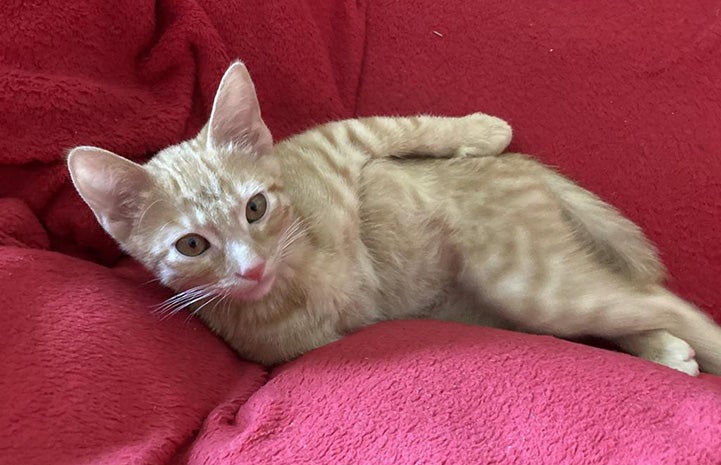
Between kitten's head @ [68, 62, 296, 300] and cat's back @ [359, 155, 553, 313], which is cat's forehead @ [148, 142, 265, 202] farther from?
cat's back @ [359, 155, 553, 313]

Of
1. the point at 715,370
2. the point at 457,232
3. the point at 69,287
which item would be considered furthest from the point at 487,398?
the point at 69,287

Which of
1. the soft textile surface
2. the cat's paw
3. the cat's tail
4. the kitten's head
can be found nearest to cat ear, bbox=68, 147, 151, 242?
the kitten's head

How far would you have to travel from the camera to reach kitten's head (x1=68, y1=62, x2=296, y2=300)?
111 centimetres

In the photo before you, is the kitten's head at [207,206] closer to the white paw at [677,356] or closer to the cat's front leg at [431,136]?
the cat's front leg at [431,136]

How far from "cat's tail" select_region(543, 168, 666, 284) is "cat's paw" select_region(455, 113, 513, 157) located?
118 millimetres

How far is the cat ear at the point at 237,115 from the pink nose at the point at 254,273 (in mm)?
233

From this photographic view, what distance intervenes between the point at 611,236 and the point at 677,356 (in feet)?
0.83

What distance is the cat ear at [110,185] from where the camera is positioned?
1.06 m

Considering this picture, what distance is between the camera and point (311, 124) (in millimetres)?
1571

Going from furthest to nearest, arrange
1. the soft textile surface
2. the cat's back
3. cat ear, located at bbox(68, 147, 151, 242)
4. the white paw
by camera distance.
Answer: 1. the cat's back
2. the white paw
3. cat ear, located at bbox(68, 147, 151, 242)
4. the soft textile surface

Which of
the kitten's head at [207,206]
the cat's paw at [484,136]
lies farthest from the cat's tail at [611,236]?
the kitten's head at [207,206]

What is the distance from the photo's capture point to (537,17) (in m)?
1.56

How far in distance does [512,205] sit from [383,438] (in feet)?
1.82

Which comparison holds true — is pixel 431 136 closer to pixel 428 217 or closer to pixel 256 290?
pixel 428 217
